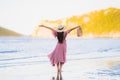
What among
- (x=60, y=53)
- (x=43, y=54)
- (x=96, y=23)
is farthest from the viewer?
(x=96, y=23)

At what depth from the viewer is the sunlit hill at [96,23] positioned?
145850 mm

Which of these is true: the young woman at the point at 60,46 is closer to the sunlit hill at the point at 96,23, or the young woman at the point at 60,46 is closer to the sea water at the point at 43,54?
the sea water at the point at 43,54

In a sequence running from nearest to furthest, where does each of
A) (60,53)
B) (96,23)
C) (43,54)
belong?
(60,53) → (43,54) → (96,23)

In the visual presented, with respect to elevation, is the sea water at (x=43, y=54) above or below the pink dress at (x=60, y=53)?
below

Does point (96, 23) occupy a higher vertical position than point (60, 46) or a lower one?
lower

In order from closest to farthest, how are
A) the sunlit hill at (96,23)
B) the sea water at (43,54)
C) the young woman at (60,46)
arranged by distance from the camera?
the young woman at (60,46) < the sea water at (43,54) < the sunlit hill at (96,23)

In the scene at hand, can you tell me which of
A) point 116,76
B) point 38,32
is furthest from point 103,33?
point 116,76

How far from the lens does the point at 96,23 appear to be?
517ft

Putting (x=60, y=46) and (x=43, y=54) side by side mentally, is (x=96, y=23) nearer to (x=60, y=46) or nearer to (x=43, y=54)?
(x=43, y=54)

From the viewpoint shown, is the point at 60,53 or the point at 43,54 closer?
the point at 60,53

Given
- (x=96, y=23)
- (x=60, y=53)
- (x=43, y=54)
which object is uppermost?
(x=60, y=53)

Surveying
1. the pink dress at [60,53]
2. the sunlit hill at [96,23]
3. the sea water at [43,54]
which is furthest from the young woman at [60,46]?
the sunlit hill at [96,23]

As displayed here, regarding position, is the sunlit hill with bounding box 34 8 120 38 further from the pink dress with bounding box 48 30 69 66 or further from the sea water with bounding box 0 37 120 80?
the pink dress with bounding box 48 30 69 66

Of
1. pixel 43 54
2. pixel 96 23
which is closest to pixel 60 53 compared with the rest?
pixel 43 54
